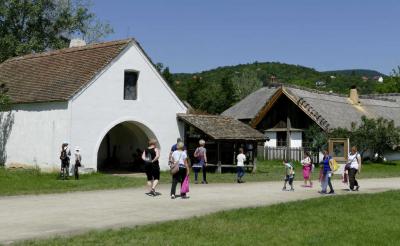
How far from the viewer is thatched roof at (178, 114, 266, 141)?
96.0 feet

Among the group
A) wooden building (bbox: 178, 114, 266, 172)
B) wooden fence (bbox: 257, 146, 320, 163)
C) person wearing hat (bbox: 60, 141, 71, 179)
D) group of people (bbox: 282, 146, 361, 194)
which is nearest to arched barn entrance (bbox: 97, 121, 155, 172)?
wooden building (bbox: 178, 114, 266, 172)

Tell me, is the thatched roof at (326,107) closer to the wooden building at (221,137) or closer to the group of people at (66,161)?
the wooden building at (221,137)

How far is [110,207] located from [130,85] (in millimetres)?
14905

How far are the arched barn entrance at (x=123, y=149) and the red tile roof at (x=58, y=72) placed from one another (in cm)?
402

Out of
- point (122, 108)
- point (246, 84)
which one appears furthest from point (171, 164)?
point (246, 84)

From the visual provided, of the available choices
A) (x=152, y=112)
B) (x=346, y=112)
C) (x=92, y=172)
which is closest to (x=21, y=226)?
(x=92, y=172)

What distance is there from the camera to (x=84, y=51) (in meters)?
30.0

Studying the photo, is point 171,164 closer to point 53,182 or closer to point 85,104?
point 53,182

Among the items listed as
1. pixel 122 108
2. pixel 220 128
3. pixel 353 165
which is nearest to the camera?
pixel 353 165

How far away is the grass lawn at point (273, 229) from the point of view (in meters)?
9.95

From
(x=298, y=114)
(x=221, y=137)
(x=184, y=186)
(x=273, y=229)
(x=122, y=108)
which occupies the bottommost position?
(x=273, y=229)

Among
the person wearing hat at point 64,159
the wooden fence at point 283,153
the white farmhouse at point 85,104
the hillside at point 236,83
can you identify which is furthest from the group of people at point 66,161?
the hillside at point 236,83

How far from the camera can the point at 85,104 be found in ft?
87.3

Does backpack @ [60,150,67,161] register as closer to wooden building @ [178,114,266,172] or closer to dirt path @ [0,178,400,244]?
dirt path @ [0,178,400,244]
